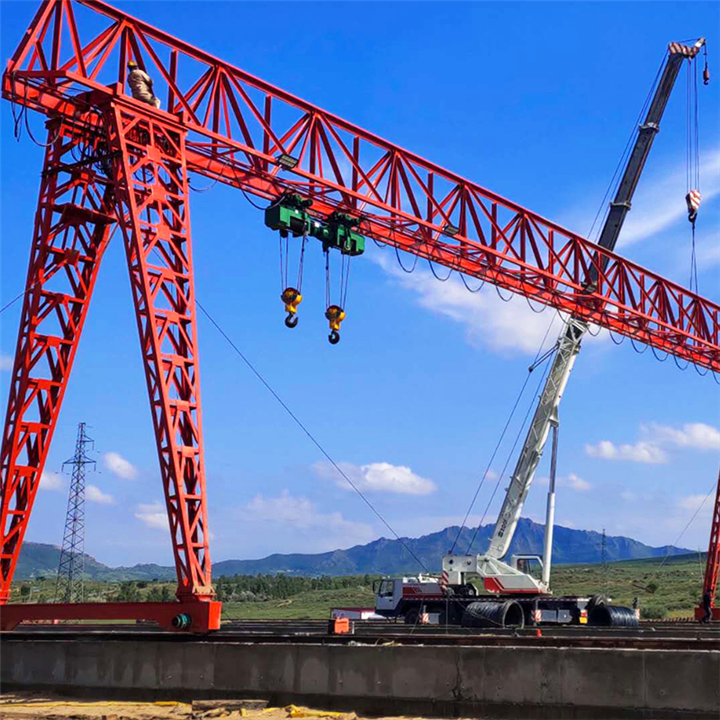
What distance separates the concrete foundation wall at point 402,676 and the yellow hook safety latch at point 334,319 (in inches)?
458

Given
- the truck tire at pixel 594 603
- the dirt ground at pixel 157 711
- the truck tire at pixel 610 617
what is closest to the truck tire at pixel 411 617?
the truck tire at pixel 594 603

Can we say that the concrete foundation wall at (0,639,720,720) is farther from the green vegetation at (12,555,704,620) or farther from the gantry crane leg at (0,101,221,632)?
the green vegetation at (12,555,704,620)

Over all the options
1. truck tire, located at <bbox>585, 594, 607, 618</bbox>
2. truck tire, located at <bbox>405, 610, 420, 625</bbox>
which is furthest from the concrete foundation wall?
truck tire, located at <bbox>585, 594, 607, 618</bbox>

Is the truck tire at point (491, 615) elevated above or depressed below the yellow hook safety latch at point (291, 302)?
below

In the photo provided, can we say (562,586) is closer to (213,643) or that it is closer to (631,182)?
(631,182)

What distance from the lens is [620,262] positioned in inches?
1489

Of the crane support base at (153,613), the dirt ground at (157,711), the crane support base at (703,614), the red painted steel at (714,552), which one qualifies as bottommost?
the dirt ground at (157,711)

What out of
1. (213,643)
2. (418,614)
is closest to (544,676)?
(213,643)

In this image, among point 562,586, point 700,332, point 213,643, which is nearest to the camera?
point 213,643

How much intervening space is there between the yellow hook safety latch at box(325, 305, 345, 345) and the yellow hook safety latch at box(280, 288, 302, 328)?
136cm

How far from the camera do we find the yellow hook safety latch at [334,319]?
28.0m

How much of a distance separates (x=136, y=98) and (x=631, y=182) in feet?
91.8

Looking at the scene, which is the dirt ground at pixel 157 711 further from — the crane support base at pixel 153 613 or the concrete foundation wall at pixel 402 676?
the crane support base at pixel 153 613

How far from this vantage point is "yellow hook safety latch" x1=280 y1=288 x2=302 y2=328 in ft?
88.4
